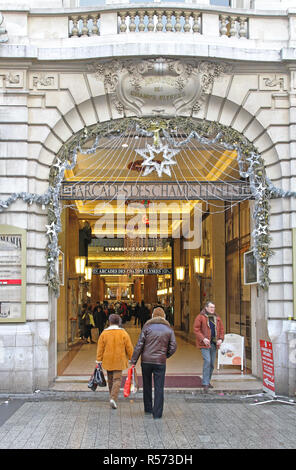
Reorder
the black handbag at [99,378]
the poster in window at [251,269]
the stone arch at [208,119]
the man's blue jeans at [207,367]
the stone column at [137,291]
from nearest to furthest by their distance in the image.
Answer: the black handbag at [99,378], the man's blue jeans at [207,367], the stone arch at [208,119], the poster in window at [251,269], the stone column at [137,291]

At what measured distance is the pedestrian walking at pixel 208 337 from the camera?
1179 cm

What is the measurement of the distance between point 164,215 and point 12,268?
1283cm

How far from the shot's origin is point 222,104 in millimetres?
12828

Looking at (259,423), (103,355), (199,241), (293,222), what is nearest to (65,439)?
(103,355)

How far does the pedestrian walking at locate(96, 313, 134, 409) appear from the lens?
996 cm

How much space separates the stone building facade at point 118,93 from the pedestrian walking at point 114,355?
230 centimetres

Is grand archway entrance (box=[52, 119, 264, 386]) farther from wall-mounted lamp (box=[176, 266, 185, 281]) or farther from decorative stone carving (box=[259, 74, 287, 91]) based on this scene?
decorative stone carving (box=[259, 74, 287, 91])

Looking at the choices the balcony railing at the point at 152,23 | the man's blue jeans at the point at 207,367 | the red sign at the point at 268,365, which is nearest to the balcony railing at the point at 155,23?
the balcony railing at the point at 152,23

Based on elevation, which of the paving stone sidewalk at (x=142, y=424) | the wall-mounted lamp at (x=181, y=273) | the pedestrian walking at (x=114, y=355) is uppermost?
the wall-mounted lamp at (x=181, y=273)

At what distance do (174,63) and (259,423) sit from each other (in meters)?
7.19

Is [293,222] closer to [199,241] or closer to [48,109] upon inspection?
[48,109]

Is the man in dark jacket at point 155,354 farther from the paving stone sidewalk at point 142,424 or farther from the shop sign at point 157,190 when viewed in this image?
the shop sign at point 157,190

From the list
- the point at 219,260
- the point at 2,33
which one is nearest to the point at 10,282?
the point at 2,33

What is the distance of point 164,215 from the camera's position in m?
24.3
